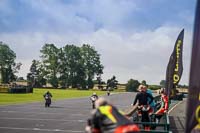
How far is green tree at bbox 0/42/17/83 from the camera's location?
153 meters

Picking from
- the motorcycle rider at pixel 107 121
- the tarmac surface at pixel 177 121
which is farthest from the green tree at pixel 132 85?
the motorcycle rider at pixel 107 121

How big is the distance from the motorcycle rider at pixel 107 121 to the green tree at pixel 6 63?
484ft

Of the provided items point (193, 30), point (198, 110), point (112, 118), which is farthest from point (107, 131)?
point (193, 30)

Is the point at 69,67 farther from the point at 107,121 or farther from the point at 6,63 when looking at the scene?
the point at 107,121

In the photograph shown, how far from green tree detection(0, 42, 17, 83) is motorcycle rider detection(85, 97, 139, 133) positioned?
484 ft

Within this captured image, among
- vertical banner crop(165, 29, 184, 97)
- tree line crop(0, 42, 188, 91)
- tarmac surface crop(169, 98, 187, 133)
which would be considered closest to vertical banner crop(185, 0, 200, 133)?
tarmac surface crop(169, 98, 187, 133)

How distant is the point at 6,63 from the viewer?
511 ft

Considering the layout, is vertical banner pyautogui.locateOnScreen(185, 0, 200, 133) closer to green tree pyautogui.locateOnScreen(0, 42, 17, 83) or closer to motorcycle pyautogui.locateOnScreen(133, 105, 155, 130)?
motorcycle pyautogui.locateOnScreen(133, 105, 155, 130)

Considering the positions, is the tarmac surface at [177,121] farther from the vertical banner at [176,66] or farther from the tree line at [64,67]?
the tree line at [64,67]

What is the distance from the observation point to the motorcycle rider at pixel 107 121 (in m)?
7.03

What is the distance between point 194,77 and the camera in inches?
299

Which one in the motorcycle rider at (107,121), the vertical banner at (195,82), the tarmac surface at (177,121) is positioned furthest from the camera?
the tarmac surface at (177,121)

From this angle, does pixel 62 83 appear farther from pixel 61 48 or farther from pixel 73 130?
pixel 73 130

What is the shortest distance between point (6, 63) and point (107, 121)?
500 feet
